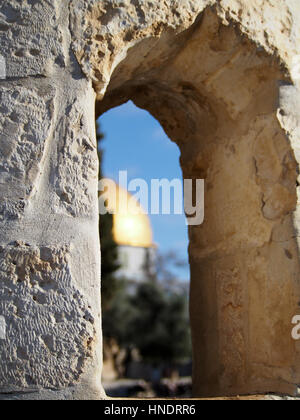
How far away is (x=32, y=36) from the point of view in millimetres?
2096

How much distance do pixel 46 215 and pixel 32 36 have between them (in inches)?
26.2

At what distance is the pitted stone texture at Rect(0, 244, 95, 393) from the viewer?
1818mm

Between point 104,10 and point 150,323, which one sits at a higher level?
point 104,10

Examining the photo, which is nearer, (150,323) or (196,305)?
(196,305)

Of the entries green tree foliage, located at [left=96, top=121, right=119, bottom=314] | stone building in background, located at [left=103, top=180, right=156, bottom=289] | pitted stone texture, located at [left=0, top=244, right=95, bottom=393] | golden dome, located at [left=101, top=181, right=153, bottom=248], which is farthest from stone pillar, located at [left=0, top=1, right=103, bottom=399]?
golden dome, located at [left=101, top=181, right=153, bottom=248]

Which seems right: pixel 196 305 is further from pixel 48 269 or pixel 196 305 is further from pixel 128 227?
pixel 128 227

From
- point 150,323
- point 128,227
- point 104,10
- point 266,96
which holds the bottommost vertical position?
point 150,323

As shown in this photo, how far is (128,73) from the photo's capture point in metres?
2.62

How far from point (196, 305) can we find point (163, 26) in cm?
142

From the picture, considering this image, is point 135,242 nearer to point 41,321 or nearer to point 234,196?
point 234,196

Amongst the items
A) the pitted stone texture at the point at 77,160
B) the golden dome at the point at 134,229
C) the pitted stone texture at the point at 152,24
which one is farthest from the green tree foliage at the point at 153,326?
the pitted stone texture at the point at 77,160

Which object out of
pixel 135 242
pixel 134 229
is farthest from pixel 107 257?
pixel 135 242
